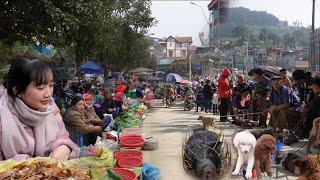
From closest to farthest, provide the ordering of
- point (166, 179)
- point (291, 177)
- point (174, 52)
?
point (291, 177) < point (166, 179) < point (174, 52)

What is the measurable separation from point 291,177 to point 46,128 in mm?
4820

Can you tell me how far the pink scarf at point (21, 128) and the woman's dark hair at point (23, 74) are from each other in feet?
0.20

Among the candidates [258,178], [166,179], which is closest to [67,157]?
[258,178]

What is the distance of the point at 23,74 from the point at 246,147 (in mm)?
2490

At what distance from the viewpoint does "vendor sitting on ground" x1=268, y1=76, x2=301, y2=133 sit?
884 centimetres

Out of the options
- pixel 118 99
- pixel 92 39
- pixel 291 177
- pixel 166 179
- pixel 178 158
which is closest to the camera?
pixel 291 177

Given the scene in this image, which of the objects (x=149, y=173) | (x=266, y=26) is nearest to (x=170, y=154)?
(x=149, y=173)

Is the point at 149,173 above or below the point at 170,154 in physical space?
above

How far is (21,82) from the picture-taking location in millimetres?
1951

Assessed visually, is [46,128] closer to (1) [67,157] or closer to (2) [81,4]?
(1) [67,157]

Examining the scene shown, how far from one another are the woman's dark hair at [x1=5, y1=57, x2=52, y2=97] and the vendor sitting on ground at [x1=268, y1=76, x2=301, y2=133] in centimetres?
741

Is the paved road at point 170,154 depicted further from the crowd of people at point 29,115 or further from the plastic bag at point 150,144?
the crowd of people at point 29,115

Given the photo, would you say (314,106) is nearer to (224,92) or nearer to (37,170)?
(224,92)

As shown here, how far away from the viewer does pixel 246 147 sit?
3861 mm
